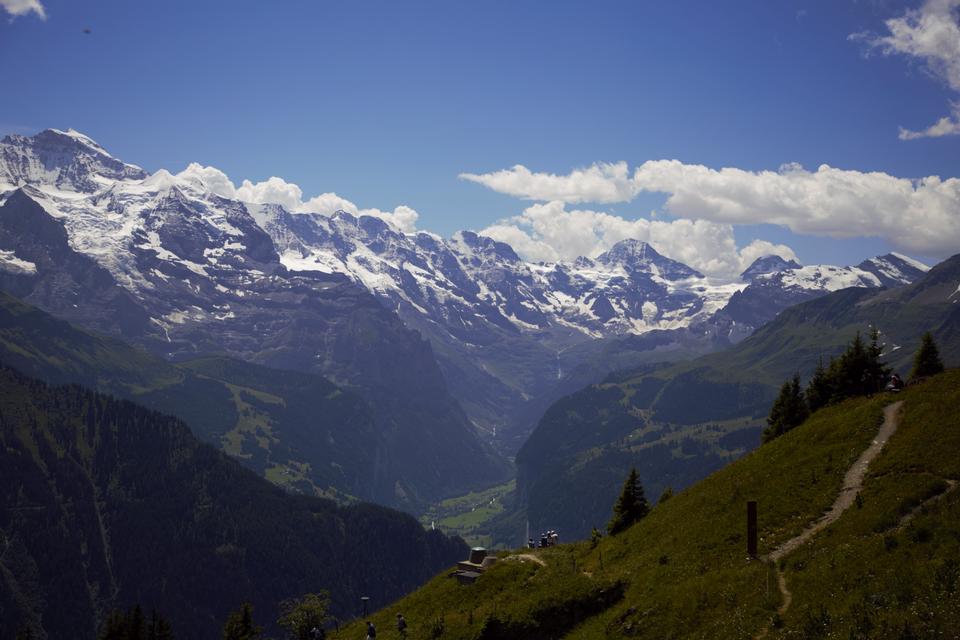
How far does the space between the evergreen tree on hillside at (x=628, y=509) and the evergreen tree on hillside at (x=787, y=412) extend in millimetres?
18866

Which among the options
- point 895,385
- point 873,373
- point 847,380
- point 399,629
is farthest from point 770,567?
point 873,373

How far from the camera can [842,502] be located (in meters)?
54.9

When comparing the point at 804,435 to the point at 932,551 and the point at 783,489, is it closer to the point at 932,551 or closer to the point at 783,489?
the point at 783,489

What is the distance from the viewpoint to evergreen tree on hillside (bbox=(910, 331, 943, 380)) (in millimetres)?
86875

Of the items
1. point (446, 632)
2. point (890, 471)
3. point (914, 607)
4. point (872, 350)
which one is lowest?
point (446, 632)

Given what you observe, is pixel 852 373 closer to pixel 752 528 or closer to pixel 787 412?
pixel 787 412

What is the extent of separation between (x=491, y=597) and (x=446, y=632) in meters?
5.26

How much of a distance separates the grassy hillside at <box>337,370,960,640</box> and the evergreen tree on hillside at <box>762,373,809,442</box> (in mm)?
9563

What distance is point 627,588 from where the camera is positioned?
57219 mm

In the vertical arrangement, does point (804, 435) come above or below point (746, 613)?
above

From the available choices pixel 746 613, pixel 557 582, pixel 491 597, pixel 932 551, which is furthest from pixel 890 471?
pixel 491 597

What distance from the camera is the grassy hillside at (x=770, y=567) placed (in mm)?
41062

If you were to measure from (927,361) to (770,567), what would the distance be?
167 feet

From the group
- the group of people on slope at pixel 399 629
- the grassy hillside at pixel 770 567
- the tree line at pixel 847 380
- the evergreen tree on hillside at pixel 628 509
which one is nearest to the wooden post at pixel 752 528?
the grassy hillside at pixel 770 567
